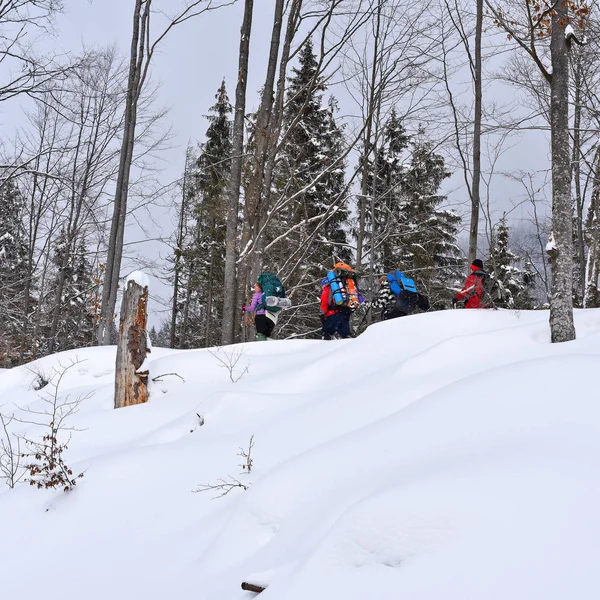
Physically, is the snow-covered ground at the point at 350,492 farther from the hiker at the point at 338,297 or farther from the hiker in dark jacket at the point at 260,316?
the hiker in dark jacket at the point at 260,316

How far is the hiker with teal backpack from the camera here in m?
8.29

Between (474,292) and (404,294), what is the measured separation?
115cm

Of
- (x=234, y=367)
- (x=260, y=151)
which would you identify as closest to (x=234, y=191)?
(x=260, y=151)

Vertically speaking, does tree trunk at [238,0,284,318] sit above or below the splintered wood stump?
above

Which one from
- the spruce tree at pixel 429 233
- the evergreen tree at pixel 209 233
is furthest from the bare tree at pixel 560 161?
the evergreen tree at pixel 209 233

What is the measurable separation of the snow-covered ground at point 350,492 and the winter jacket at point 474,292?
253cm

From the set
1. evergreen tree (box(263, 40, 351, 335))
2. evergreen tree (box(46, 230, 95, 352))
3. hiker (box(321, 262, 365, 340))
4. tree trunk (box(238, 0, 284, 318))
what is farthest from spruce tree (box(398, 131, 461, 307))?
evergreen tree (box(46, 230, 95, 352))

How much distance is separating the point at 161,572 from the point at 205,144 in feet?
67.4

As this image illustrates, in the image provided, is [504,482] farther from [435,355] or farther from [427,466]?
[435,355]

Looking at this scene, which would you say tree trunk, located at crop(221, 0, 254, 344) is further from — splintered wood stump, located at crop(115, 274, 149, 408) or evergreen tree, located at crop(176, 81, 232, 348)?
evergreen tree, located at crop(176, 81, 232, 348)

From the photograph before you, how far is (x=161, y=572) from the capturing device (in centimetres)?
248

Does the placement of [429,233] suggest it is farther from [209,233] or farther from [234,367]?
[234,367]

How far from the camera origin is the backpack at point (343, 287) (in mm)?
7723

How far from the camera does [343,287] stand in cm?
776
